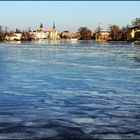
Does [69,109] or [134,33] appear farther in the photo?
[134,33]

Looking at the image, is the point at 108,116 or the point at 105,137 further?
the point at 108,116

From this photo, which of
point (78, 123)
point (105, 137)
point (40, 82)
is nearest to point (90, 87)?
point (40, 82)

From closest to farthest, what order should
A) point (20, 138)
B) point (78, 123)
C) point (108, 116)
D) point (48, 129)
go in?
point (20, 138) → point (48, 129) → point (78, 123) → point (108, 116)

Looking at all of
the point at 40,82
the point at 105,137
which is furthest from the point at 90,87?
the point at 105,137

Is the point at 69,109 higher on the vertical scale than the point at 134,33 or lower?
lower

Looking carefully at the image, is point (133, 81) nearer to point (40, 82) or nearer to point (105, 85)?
point (105, 85)

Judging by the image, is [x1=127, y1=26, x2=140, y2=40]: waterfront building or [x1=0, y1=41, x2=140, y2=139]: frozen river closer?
[x1=0, y1=41, x2=140, y2=139]: frozen river

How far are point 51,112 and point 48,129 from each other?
5.86 ft

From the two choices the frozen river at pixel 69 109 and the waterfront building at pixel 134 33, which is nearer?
the frozen river at pixel 69 109

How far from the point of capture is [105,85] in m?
14.8

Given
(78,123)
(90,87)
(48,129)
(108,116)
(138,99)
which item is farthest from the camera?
(90,87)

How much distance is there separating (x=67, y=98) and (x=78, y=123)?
3317 mm

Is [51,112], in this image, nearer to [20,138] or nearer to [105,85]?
[20,138]

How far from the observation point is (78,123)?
27.9 ft
